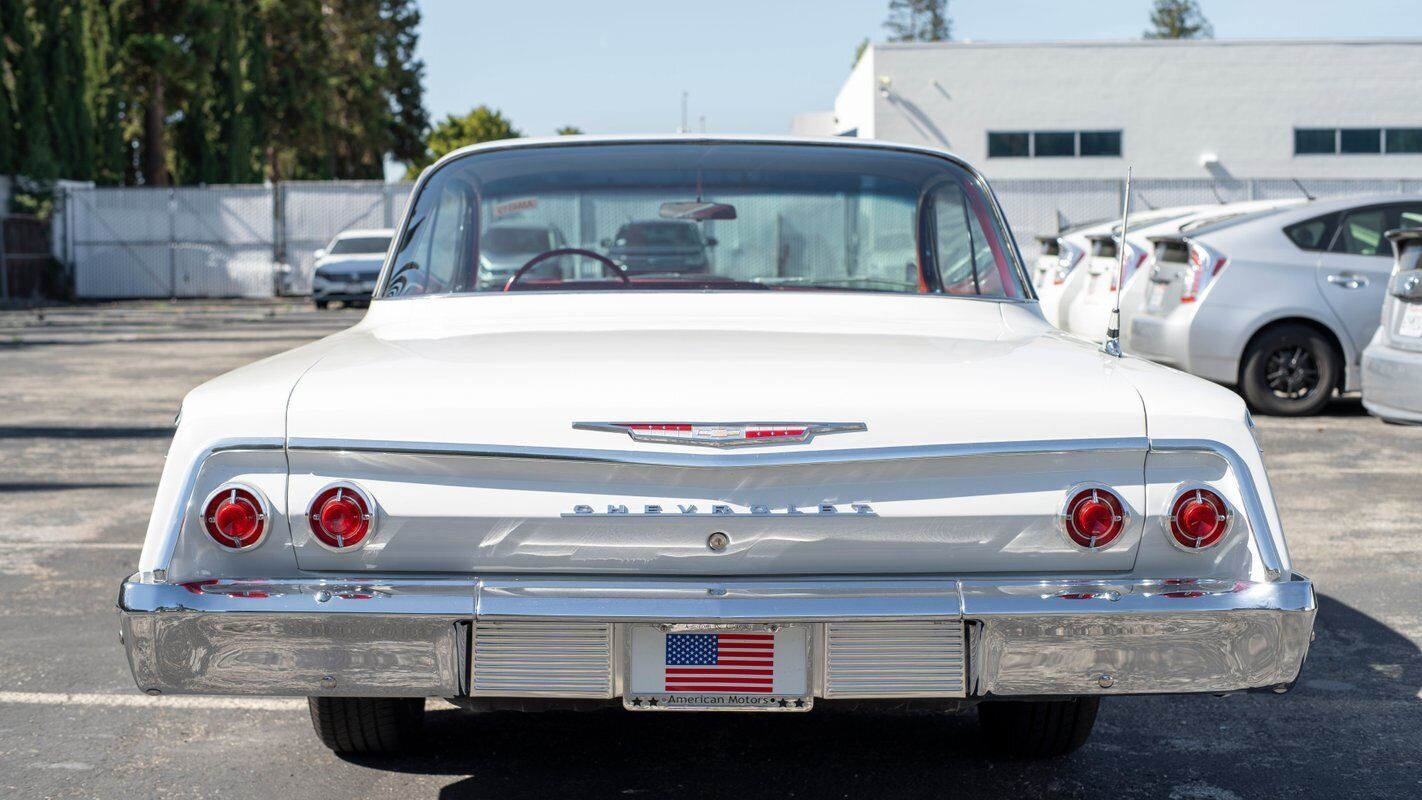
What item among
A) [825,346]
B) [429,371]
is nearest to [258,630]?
[429,371]

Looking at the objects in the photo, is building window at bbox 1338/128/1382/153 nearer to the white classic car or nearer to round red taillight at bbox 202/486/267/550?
the white classic car

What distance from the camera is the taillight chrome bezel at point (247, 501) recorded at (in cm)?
298

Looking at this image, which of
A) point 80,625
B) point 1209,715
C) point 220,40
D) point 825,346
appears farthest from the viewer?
point 220,40

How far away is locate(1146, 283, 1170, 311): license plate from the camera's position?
11.5m

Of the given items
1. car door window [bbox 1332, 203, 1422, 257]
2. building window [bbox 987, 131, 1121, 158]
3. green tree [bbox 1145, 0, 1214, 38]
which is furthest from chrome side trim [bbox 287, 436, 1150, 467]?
green tree [bbox 1145, 0, 1214, 38]

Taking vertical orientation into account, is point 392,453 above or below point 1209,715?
above

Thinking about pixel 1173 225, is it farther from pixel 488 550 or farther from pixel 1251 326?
pixel 488 550

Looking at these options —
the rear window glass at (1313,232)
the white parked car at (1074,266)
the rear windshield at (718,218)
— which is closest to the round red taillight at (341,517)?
the rear windshield at (718,218)

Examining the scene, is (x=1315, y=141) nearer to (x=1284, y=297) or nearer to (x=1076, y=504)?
(x=1284, y=297)

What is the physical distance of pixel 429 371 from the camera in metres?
3.22

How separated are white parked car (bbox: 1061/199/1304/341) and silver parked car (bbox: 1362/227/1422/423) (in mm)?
3188

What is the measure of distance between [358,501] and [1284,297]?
9389 millimetres

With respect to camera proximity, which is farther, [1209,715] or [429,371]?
[1209,715]

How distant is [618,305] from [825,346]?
0.76 m
